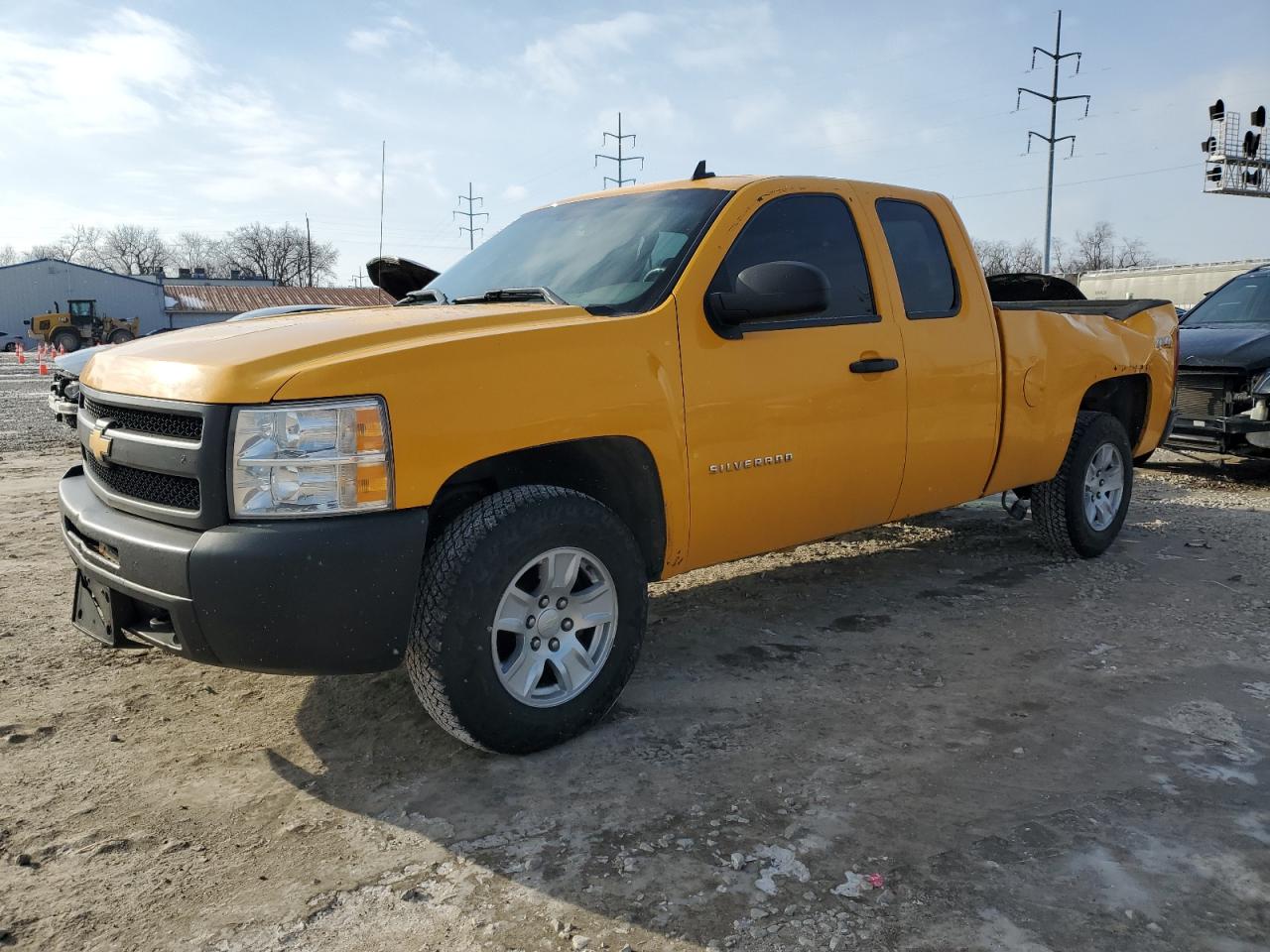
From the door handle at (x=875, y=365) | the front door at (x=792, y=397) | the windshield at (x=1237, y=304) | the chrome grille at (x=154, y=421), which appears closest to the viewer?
the chrome grille at (x=154, y=421)

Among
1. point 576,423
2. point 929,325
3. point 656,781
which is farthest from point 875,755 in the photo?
point 929,325

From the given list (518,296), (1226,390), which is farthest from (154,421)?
(1226,390)

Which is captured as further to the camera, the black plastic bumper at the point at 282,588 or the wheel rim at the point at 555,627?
the wheel rim at the point at 555,627

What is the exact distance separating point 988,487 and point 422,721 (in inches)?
117

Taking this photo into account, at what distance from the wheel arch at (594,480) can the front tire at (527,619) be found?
0.17m

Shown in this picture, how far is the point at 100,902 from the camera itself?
7.70 ft

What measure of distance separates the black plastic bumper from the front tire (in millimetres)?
136

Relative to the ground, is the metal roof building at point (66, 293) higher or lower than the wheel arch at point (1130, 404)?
higher

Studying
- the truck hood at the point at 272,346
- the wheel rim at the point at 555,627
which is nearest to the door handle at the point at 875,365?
the truck hood at the point at 272,346

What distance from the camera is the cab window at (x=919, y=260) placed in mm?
4301

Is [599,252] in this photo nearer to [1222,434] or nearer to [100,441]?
[100,441]

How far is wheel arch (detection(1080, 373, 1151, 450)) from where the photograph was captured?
228 inches

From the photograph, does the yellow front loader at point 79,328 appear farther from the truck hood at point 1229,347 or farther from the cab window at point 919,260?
the cab window at point 919,260

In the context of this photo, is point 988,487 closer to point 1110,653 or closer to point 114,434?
point 1110,653
